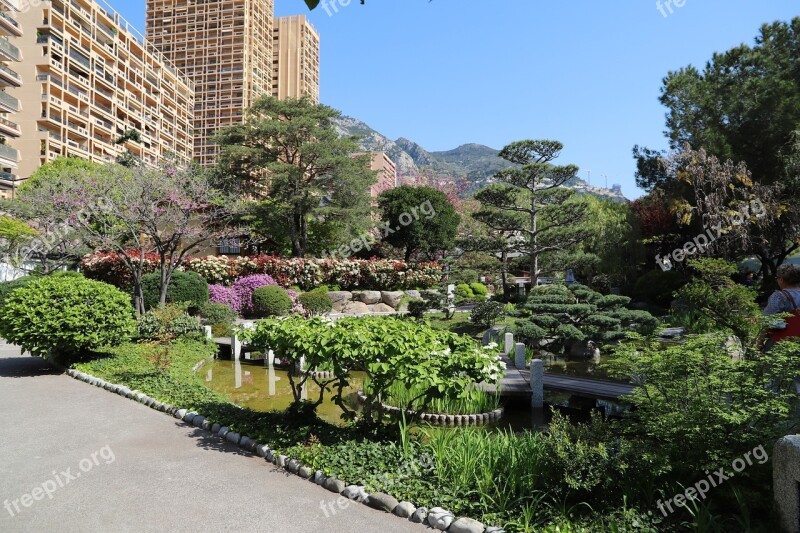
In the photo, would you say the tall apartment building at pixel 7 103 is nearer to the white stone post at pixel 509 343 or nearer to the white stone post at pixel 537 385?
the white stone post at pixel 509 343

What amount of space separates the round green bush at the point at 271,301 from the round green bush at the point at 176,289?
70.2 inches

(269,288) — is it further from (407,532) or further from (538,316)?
(407,532)

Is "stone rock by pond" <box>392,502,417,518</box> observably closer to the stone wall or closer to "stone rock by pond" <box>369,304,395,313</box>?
the stone wall

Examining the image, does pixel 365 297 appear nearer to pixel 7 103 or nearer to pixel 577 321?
pixel 577 321

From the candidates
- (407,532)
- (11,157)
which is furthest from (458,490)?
(11,157)

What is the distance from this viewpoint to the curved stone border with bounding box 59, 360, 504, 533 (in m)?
3.74

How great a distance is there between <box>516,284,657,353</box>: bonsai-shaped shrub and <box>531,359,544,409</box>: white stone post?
3.34m

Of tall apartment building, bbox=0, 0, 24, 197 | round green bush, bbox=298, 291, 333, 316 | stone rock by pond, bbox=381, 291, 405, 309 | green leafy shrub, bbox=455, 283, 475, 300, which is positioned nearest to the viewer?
round green bush, bbox=298, 291, 333, 316

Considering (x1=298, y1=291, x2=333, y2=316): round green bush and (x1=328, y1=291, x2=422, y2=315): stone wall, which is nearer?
(x1=298, y1=291, x2=333, y2=316): round green bush

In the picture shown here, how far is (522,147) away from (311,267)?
30.1 ft

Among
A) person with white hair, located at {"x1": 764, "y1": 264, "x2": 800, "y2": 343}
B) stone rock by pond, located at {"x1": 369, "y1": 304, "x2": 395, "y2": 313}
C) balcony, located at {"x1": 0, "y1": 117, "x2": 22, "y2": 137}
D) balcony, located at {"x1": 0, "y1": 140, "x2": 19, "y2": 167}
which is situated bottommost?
stone rock by pond, located at {"x1": 369, "y1": 304, "x2": 395, "y2": 313}

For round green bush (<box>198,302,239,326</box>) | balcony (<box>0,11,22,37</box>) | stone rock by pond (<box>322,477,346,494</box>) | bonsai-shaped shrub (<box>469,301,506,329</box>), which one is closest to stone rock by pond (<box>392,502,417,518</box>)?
stone rock by pond (<box>322,477,346,494</box>)

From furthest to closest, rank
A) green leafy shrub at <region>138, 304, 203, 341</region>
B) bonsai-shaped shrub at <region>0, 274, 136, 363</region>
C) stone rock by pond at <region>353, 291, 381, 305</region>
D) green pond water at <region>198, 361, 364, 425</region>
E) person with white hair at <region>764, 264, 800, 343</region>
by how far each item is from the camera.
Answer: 1. stone rock by pond at <region>353, 291, 381, 305</region>
2. green leafy shrub at <region>138, 304, 203, 341</region>
3. bonsai-shaped shrub at <region>0, 274, 136, 363</region>
4. green pond water at <region>198, 361, 364, 425</region>
5. person with white hair at <region>764, 264, 800, 343</region>

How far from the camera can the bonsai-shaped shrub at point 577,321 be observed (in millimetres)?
11820
